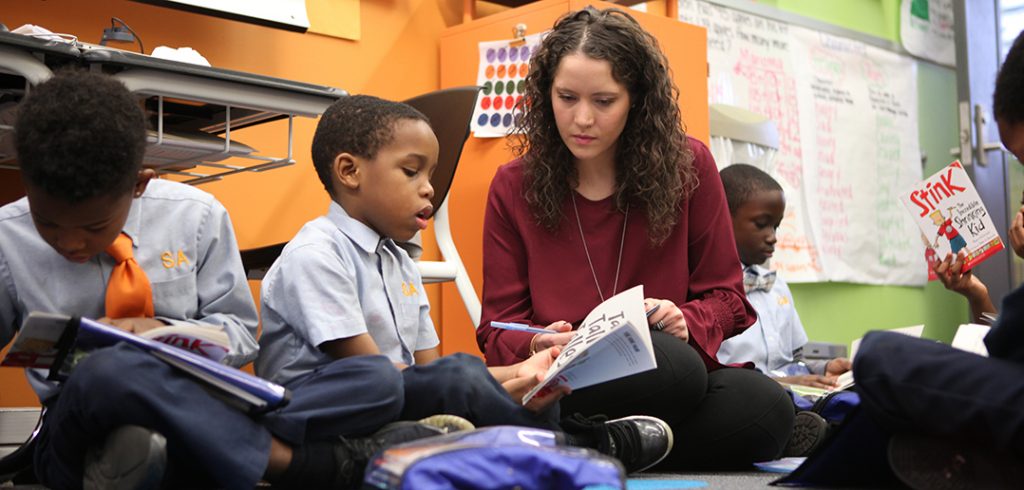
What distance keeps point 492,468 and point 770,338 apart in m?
1.67

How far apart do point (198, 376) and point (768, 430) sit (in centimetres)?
92

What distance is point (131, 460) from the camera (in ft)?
3.42

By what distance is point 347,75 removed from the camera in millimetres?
2830

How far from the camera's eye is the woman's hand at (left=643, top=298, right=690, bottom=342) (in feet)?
5.11

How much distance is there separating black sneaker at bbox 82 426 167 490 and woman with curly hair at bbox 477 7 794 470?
2.24 feet

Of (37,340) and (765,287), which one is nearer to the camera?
(37,340)

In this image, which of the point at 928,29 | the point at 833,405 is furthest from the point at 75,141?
the point at 928,29

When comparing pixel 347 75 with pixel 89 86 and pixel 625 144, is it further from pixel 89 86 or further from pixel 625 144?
pixel 89 86

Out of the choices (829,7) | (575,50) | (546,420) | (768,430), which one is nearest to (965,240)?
(768,430)

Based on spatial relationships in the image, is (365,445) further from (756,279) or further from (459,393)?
(756,279)

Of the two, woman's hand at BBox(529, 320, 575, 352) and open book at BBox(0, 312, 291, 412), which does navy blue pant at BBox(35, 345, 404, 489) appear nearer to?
open book at BBox(0, 312, 291, 412)

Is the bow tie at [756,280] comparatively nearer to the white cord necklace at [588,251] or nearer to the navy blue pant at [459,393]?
the white cord necklace at [588,251]

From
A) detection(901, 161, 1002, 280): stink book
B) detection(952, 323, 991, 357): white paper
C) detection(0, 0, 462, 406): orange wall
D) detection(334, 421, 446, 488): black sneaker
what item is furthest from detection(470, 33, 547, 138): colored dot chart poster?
detection(334, 421, 446, 488): black sneaker

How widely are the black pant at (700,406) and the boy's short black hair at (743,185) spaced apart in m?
1.01
